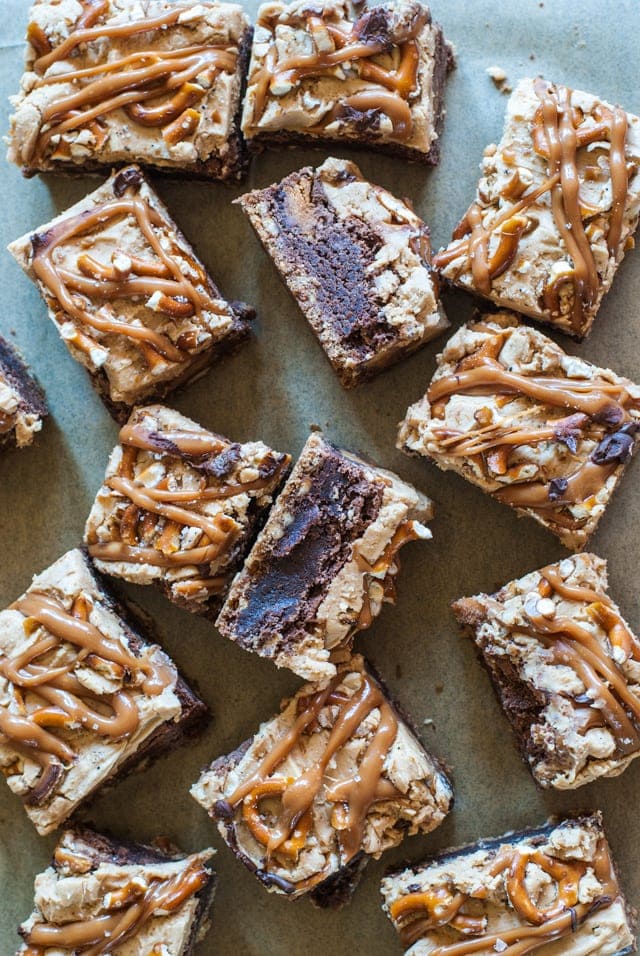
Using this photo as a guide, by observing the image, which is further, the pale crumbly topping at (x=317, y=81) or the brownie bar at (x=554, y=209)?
the pale crumbly topping at (x=317, y=81)

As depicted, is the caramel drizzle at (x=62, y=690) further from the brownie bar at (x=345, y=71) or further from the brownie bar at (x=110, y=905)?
the brownie bar at (x=345, y=71)

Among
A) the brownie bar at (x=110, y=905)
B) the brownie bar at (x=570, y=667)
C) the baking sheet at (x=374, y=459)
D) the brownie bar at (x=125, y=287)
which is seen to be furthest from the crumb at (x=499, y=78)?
the brownie bar at (x=110, y=905)

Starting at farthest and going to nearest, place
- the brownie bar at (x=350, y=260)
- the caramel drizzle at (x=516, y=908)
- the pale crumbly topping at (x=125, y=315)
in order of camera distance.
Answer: the pale crumbly topping at (x=125, y=315) < the brownie bar at (x=350, y=260) < the caramel drizzle at (x=516, y=908)

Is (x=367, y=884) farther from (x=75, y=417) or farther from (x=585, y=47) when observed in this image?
(x=585, y=47)

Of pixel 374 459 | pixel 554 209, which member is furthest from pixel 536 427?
pixel 554 209

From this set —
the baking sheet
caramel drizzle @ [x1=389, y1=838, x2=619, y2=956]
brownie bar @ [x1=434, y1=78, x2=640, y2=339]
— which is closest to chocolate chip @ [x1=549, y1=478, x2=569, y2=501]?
the baking sheet

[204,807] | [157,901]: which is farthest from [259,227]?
[157,901]

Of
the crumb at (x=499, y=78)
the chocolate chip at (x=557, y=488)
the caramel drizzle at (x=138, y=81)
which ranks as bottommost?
the chocolate chip at (x=557, y=488)
